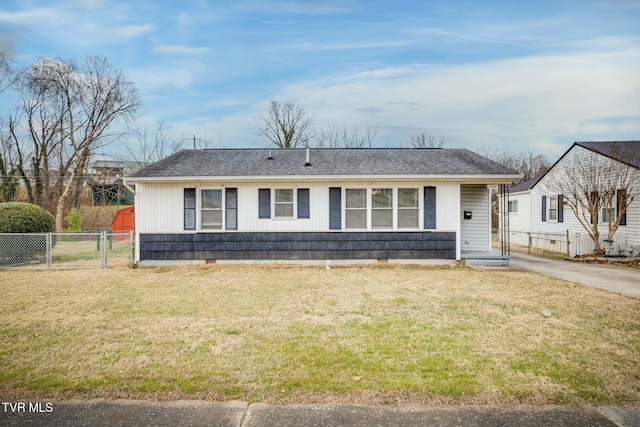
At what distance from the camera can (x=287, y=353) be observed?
14.5 feet

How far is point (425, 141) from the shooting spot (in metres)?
36.2

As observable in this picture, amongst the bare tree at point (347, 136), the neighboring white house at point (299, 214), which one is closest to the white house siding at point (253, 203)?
the neighboring white house at point (299, 214)

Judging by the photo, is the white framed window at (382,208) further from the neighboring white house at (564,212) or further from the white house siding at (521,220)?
the white house siding at (521,220)

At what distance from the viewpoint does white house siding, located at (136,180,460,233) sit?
11914mm

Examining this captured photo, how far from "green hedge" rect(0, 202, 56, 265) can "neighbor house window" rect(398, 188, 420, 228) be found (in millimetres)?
12649

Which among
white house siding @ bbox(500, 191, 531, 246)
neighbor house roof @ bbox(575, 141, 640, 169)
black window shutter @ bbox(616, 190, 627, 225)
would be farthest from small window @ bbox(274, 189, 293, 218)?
white house siding @ bbox(500, 191, 531, 246)

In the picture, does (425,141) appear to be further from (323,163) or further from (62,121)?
(62,121)

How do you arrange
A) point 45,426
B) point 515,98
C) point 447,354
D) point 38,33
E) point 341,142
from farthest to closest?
1. point 341,142
2. point 515,98
3. point 38,33
4. point 447,354
5. point 45,426

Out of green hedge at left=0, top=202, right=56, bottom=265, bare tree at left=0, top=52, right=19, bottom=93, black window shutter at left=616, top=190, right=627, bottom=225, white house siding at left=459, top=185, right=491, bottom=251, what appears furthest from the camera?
bare tree at left=0, top=52, right=19, bottom=93

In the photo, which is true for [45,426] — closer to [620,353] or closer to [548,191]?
[620,353]

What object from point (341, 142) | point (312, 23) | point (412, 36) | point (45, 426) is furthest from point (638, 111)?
point (45, 426)

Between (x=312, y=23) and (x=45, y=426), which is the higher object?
(x=312, y=23)

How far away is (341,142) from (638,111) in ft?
69.0

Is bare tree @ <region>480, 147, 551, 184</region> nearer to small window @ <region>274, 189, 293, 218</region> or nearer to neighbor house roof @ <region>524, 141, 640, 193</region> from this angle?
neighbor house roof @ <region>524, 141, 640, 193</region>
